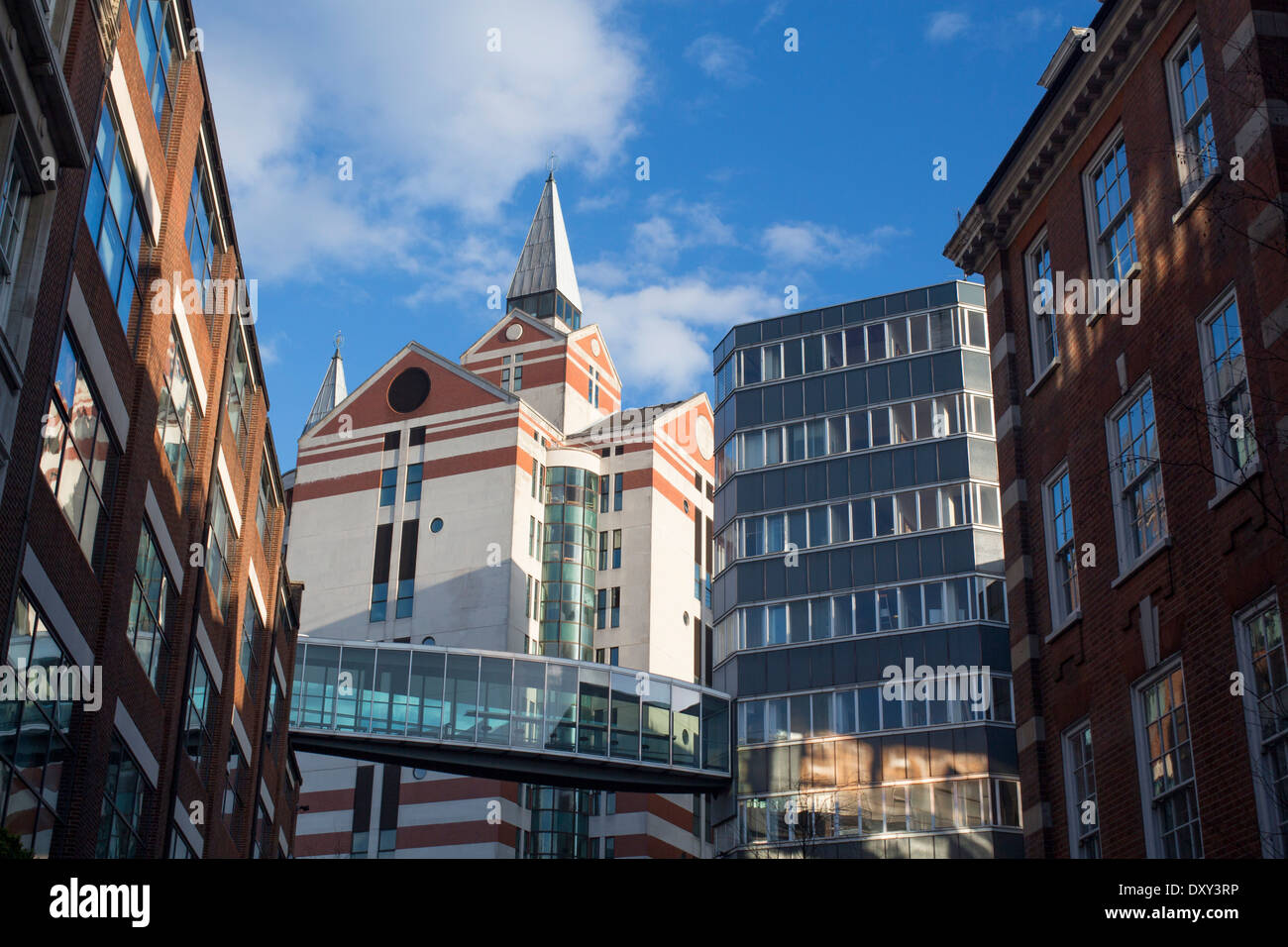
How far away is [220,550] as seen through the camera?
33750 mm

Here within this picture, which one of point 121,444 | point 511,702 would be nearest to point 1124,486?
point 121,444

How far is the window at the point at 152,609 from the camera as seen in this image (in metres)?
25.7

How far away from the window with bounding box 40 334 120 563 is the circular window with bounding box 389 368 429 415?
61.6 m

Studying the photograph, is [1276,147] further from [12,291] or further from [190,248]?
[190,248]

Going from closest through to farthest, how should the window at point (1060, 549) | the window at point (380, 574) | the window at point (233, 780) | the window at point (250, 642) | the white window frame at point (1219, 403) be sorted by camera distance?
the white window frame at point (1219, 403), the window at point (1060, 549), the window at point (233, 780), the window at point (250, 642), the window at point (380, 574)

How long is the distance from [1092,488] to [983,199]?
684 centimetres

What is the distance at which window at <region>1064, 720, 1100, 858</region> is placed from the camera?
20781 millimetres

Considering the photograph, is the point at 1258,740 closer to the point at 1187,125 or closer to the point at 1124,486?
the point at 1124,486

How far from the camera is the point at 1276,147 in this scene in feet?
58.3

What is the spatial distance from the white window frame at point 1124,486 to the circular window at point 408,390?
6668 cm

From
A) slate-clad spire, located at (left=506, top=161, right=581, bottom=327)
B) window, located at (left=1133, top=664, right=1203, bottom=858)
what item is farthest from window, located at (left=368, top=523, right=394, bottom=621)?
window, located at (left=1133, top=664, right=1203, bottom=858)

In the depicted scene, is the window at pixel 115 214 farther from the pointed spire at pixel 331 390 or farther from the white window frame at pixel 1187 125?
the pointed spire at pixel 331 390

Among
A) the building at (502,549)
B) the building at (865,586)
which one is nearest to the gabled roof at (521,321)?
the building at (502,549)

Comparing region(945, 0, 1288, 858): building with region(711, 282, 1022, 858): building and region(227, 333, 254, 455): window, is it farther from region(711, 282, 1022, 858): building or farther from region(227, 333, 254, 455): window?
region(711, 282, 1022, 858): building
